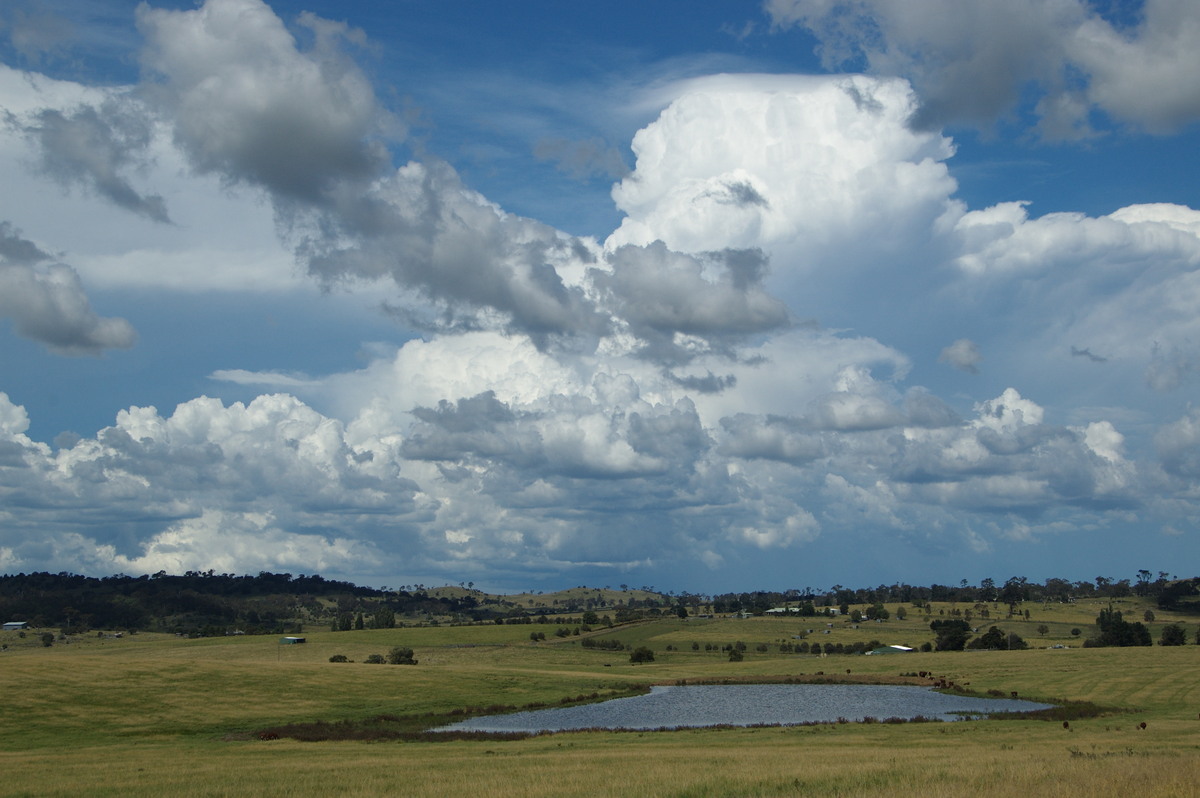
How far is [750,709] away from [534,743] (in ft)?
103

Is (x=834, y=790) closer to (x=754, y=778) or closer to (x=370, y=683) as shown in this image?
(x=754, y=778)

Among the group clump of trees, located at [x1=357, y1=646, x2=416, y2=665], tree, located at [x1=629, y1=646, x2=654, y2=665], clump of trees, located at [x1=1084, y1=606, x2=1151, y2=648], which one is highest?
clump of trees, located at [x1=1084, y1=606, x2=1151, y2=648]

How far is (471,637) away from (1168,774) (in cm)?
18271

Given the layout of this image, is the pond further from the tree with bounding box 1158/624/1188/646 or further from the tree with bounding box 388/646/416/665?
the tree with bounding box 1158/624/1188/646

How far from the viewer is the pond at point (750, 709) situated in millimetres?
71938

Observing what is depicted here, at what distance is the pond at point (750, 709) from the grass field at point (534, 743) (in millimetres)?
7263

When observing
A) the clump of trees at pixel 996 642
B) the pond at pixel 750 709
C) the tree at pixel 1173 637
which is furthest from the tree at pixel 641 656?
the tree at pixel 1173 637

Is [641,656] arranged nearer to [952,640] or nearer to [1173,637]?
[952,640]

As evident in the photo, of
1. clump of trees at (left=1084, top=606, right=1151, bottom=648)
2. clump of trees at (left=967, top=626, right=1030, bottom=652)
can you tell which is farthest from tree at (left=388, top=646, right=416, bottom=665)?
clump of trees at (left=1084, top=606, right=1151, bottom=648)

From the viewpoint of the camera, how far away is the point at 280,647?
6875 inches

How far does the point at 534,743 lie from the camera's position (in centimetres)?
5691

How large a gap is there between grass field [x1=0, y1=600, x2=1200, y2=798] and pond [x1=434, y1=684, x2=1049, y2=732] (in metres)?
7.26

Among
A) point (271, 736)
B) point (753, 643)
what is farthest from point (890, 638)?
point (271, 736)

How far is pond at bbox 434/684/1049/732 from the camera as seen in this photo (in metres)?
71.9
